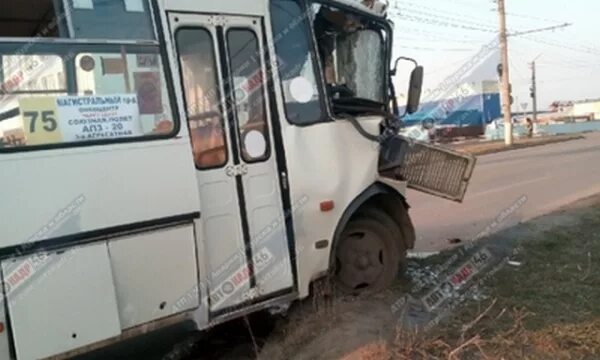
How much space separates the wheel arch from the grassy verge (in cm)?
94

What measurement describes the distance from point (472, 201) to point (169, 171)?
10210 millimetres

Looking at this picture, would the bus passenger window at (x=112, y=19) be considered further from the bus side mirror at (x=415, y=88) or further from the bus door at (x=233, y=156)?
the bus side mirror at (x=415, y=88)

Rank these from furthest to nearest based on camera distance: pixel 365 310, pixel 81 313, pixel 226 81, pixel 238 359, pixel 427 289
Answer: pixel 427 289 → pixel 365 310 → pixel 238 359 → pixel 226 81 → pixel 81 313

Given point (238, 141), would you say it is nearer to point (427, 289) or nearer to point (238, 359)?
point (238, 359)

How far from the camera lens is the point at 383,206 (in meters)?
5.84

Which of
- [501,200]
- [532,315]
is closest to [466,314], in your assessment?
[532,315]

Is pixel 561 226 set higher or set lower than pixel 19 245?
lower

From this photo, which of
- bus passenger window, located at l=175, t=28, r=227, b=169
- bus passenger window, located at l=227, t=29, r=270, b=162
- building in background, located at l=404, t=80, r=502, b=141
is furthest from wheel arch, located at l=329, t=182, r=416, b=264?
building in background, located at l=404, t=80, r=502, b=141

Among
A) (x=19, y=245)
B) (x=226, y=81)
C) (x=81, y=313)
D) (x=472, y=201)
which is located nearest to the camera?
(x=19, y=245)

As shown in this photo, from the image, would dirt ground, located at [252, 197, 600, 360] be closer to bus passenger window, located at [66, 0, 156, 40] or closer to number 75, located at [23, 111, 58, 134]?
number 75, located at [23, 111, 58, 134]

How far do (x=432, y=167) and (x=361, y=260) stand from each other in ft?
4.09

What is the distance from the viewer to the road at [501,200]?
984 centimetres

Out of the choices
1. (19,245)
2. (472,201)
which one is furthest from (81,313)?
(472,201)

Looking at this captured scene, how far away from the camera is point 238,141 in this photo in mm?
4359
